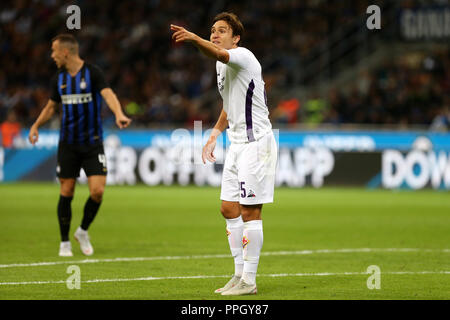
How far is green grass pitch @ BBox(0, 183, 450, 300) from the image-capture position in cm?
740

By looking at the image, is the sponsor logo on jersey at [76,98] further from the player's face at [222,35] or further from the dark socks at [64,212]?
the player's face at [222,35]

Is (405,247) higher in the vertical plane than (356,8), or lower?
lower

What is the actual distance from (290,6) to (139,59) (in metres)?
5.58

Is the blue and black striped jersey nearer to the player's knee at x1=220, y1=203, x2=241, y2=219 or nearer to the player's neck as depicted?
the player's neck

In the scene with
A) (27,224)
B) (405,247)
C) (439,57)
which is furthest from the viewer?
(439,57)

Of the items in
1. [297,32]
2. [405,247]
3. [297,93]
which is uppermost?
[297,32]

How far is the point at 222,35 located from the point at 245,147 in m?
0.92

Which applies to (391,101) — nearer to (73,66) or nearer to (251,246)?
(73,66)

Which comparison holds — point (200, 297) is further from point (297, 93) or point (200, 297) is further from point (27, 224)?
point (297, 93)

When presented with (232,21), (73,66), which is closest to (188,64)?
(73,66)

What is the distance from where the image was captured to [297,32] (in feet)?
99.9

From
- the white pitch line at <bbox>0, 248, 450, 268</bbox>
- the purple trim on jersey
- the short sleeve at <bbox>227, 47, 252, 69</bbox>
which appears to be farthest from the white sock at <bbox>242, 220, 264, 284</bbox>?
the white pitch line at <bbox>0, 248, 450, 268</bbox>

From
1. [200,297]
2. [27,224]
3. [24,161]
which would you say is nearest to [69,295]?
[200,297]

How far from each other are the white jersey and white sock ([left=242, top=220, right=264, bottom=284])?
705mm
